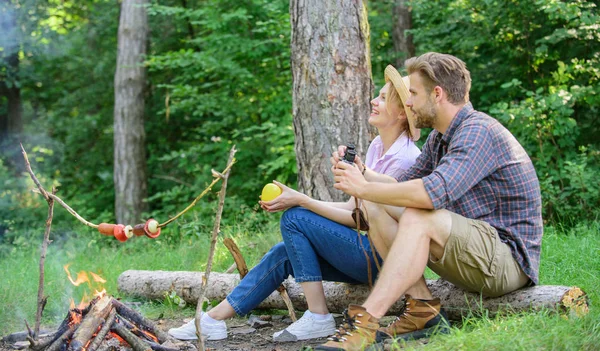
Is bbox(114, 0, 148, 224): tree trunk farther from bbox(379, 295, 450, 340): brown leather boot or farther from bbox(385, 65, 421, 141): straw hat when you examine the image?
bbox(379, 295, 450, 340): brown leather boot

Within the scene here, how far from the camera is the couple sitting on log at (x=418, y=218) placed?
10.1ft

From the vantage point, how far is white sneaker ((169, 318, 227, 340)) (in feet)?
12.7

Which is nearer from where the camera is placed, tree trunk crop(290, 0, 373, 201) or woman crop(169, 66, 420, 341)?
woman crop(169, 66, 420, 341)

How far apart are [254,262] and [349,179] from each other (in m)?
2.64

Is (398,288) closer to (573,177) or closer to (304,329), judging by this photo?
(304,329)

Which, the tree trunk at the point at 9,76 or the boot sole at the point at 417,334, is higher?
the tree trunk at the point at 9,76

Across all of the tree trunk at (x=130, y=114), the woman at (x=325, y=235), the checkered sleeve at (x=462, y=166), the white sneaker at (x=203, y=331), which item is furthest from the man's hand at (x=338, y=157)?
the tree trunk at (x=130, y=114)

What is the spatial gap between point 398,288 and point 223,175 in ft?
3.46

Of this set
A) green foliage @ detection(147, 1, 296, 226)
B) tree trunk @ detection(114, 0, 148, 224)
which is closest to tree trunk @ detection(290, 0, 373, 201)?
green foliage @ detection(147, 1, 296, 226)

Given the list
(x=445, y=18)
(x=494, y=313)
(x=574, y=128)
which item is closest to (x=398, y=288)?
(x=494, y=313)

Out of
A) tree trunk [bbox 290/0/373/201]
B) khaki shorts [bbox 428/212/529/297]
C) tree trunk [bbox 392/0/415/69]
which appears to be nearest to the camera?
khaki shorts [bbox 428/212/529/297]

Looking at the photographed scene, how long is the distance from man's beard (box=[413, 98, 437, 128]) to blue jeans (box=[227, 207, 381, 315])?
28.3 inches

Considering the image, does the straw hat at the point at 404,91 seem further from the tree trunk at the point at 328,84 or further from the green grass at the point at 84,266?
the green grass at the point at 84,266

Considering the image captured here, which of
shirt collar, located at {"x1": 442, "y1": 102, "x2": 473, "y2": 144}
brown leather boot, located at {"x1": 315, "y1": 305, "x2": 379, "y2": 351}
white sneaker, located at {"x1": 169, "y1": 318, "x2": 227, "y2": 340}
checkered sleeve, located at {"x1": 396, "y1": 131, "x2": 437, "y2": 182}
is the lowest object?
white sneaker, located at {"x1": 169, "y1": 318, "x2": 227, "y2": 340}
